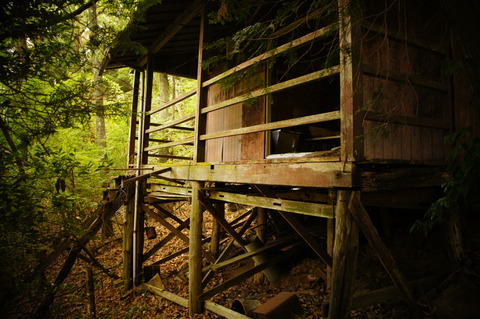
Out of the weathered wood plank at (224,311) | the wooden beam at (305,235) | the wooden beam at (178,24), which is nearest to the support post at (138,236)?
the weathered wood plank at (224,311)

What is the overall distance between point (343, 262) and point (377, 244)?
0.60 meters

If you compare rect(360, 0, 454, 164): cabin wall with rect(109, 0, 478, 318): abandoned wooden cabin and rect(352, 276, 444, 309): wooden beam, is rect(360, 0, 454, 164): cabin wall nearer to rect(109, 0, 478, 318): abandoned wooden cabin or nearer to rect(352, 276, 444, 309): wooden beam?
rect(109, 0, 478, 318): abandoned wooden cabin

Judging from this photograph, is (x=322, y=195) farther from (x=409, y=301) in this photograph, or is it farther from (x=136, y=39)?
(x=136, y=39)

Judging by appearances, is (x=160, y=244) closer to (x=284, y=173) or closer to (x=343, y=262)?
(x=284, y=173)

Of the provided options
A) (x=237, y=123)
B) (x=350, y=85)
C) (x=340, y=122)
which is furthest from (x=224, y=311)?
(x=350, y=85)

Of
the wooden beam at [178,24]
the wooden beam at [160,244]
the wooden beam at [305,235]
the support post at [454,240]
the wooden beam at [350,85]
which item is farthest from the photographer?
the wooden beam at [160,244]

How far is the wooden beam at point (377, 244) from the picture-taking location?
3.06 m

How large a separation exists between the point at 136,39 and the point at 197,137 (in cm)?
406

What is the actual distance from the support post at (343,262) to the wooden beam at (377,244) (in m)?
0.07

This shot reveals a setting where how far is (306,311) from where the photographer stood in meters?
5.25

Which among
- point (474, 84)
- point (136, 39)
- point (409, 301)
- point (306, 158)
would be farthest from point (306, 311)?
point (136, 39)

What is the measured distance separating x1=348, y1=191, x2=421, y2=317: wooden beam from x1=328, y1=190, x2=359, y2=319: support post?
7 centimetres

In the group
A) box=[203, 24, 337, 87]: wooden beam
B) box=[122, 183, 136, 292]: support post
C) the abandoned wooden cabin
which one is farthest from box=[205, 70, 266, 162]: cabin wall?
box=[122, 183, 136, 292]: support post

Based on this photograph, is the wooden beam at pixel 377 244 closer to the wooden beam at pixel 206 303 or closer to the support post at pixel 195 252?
the wooden beam at pixel 206 303
